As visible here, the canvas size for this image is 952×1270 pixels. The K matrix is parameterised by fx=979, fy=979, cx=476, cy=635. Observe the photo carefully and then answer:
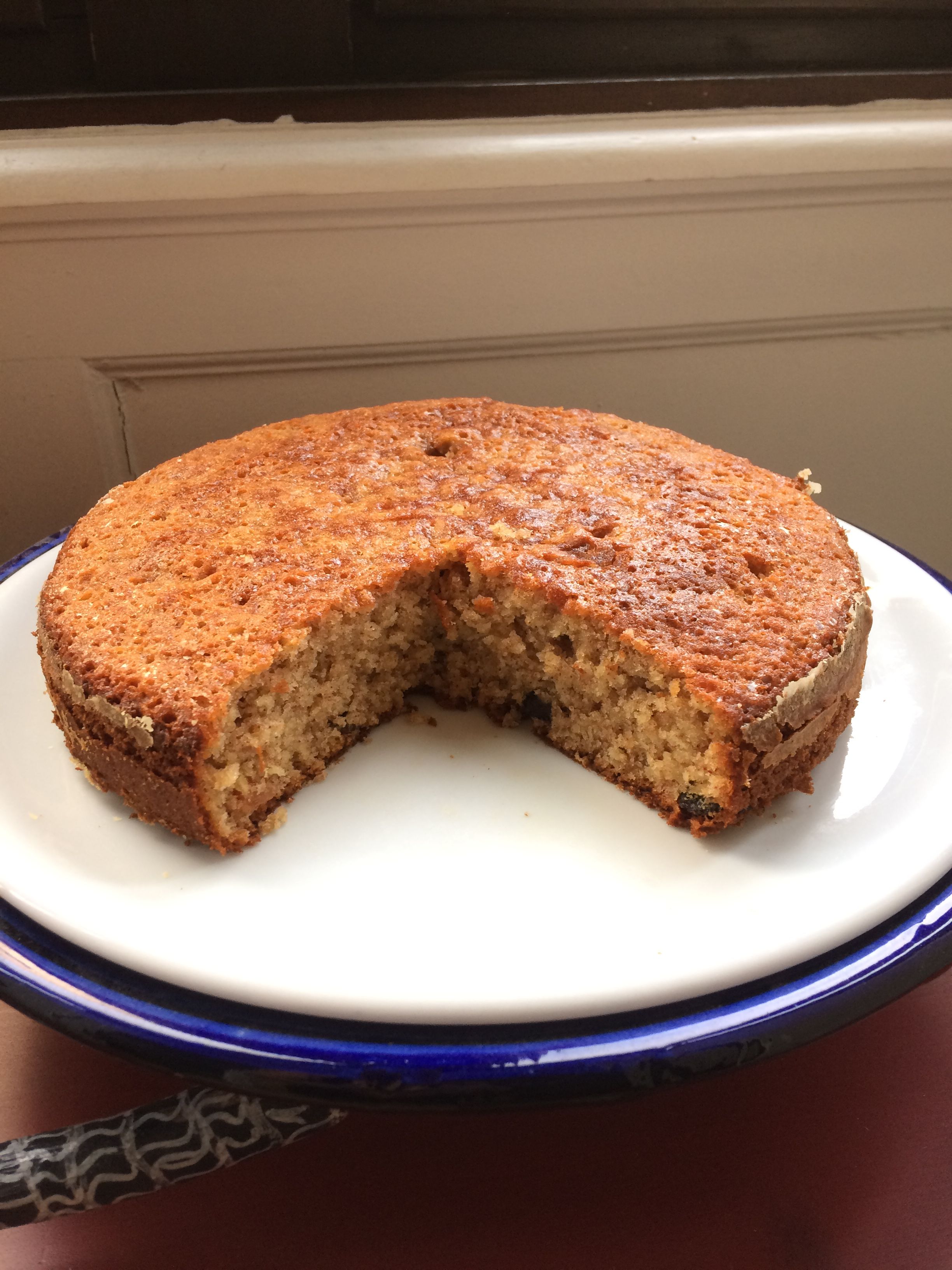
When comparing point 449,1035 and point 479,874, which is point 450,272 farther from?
point 449,1035

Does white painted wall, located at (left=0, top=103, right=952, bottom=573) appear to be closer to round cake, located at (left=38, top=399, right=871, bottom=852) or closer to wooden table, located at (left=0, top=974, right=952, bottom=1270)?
round cake, located at (left=38, top=399, right=871, bottom=852)

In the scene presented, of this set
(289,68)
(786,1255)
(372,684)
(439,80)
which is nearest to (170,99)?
(289,68)

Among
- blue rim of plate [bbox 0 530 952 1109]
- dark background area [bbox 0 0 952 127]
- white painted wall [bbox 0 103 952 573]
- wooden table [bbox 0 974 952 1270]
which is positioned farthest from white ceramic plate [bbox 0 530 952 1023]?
dark background area [bbox 0 0 952 127]

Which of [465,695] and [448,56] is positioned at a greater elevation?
[448,56]

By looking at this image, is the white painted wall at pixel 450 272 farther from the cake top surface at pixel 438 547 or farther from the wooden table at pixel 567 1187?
the wooden table at pixel 567 1187

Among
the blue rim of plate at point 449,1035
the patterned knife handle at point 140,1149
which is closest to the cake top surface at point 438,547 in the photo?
the blue rim of plate at point 449,1035

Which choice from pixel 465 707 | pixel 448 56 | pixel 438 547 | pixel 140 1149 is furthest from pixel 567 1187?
pixel 448 56
